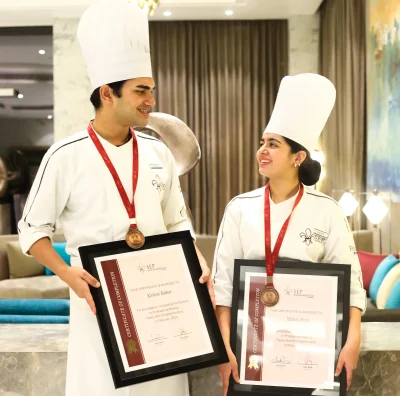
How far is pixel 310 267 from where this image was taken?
150 centimetres

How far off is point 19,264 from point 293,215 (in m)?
4.63

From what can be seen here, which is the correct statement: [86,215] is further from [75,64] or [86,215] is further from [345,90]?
[75,64]

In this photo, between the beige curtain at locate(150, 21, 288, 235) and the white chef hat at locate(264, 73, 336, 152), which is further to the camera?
the beige curtain at locate(150, 21, 288, 235)

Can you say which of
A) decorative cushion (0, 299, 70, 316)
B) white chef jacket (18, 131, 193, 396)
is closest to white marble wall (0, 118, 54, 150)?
decorative cushion (0, 299, 70, 316)

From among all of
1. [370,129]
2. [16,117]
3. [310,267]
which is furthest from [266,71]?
[310,267]

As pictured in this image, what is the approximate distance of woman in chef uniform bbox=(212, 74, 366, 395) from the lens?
1542 mm

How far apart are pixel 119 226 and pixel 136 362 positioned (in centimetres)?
33

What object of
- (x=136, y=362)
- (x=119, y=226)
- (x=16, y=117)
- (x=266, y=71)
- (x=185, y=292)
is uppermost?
(x=266, y=71)

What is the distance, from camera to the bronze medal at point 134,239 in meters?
1.38

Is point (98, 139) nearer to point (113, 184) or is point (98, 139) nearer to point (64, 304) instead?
point (113, 184)

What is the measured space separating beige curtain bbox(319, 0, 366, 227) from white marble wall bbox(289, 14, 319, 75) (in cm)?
31
